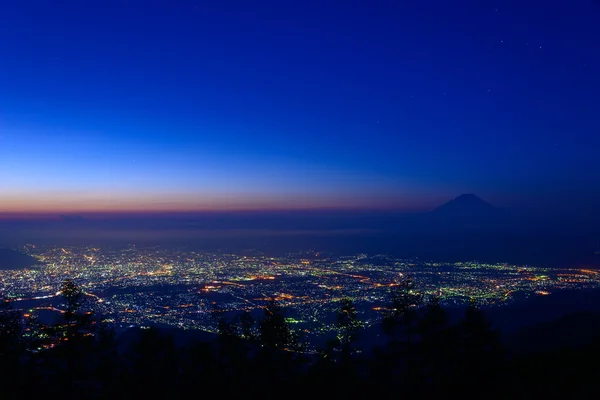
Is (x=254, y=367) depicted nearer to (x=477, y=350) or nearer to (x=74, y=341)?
(x=74, y=341)

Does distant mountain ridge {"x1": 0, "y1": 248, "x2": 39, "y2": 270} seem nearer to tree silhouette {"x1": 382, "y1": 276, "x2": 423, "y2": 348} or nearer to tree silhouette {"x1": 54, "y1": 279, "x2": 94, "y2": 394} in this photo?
tree silhouette {"x1": 54, "y1": 279, "x2": 94, "y2": 394}

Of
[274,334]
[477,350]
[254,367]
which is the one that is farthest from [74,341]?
[477,350]

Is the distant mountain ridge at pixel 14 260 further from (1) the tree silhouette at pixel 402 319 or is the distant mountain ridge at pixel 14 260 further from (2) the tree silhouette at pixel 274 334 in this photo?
(1) the tree silhouette at pixel 402 319

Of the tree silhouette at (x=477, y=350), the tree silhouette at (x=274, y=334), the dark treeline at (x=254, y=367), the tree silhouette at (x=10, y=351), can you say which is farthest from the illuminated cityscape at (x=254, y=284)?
the tree silhouette at (x=477, y=350)

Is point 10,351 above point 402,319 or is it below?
below

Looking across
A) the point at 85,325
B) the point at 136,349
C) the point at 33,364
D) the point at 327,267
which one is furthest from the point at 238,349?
the point at 327,267

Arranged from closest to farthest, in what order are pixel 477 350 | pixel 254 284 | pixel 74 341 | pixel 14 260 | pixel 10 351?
1. pixel 74 341
2. pixel 477 350
3. pixel 10 351
4. pixel 254 284
5. pixel 14 260

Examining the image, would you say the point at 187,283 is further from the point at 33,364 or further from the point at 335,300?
the point at 33,364

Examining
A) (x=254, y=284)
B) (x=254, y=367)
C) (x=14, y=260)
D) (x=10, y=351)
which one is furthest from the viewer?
(x=14, y=260)
